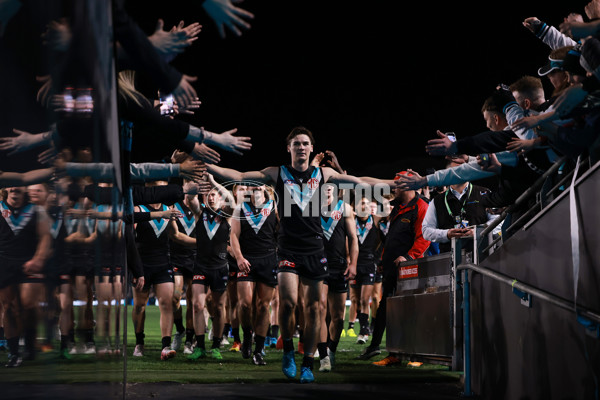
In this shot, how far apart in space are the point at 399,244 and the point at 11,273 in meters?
8.71

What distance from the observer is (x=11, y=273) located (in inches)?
36.4

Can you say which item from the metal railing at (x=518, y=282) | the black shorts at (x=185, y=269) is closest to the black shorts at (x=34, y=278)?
the metal railing at (x=518, y=282)

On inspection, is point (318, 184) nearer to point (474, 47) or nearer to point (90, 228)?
point (90, 228)

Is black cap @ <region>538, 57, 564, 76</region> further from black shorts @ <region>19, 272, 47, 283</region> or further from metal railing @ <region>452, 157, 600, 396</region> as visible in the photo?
black shorts @ <region>19, 272, 47, 283</region>

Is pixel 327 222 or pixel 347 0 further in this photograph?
pixel 347 0

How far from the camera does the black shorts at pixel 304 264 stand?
7.20 m

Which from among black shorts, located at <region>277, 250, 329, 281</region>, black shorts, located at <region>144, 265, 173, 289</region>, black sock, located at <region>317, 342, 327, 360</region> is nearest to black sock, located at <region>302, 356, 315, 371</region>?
black shorts, located at <region>277, 250, 329, 281</region>

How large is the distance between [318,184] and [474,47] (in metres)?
15.3

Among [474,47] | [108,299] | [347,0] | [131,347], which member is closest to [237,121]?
[347,0]

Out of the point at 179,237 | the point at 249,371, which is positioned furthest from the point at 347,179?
the point at 179,237

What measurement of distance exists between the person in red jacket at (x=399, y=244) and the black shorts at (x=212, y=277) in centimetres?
233

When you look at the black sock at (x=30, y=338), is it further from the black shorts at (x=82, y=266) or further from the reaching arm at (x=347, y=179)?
the reaching arm at (x=347, y=179)

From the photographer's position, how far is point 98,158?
5.14 feet

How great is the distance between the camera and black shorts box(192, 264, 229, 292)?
33.0ft
